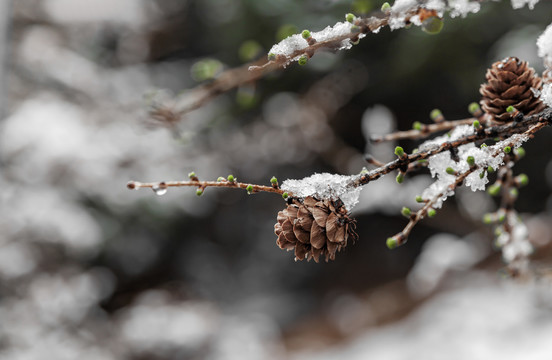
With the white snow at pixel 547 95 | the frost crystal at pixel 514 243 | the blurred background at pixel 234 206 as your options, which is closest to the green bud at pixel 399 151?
the white snow at pixel 547 95

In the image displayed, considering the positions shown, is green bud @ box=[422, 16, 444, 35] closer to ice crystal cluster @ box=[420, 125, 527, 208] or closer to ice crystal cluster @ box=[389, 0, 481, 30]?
ice crystal cluster @ box=[389, 0, 481, 30]

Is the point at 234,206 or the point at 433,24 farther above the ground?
the point at 234,206

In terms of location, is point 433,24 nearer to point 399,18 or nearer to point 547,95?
point 399,18

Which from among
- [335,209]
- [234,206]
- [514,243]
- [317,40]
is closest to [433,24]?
[317,40]

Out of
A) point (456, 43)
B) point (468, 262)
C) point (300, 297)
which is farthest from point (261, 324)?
point (456, 43)

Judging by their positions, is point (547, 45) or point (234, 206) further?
point (234, 206)

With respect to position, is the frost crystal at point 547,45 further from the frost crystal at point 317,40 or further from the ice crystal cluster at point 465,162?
the frost crystal at point 317,40
